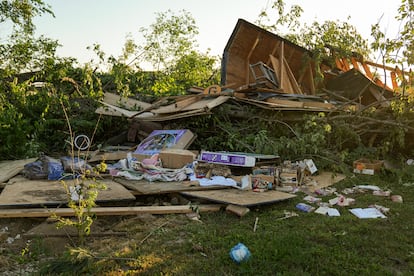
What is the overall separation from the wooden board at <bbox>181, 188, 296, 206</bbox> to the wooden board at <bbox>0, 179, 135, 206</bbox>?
0.80 m

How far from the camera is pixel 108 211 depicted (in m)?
3.27

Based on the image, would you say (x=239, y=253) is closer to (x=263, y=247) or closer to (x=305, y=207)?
(x=263, y=247)

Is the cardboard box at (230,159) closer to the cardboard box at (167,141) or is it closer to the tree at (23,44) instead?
the cardboard box at (167,141)

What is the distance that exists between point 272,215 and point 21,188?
2.87m

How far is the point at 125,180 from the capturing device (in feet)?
15.0

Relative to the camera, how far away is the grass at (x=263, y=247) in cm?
231

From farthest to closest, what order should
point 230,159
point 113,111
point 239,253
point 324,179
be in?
point 113,111
point 324,179
point 230,159
point 239,253

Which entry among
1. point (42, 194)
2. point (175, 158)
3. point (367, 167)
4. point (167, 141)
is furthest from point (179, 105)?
point (367, 167)

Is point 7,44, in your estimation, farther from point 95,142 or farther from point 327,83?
point 327,83

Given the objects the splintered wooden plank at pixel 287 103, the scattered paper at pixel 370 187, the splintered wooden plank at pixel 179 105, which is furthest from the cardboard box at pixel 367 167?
the splintered wooden plank at pixel 179 105

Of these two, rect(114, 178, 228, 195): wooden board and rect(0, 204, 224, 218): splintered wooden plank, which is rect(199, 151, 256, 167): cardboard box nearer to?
rect(114, 178, 228, 195): wooden board

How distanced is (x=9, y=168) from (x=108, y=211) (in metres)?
2.56

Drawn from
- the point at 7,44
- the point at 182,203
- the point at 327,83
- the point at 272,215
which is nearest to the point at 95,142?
the point at 7,44

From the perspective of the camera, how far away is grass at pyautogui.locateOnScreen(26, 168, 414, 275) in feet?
7.57
